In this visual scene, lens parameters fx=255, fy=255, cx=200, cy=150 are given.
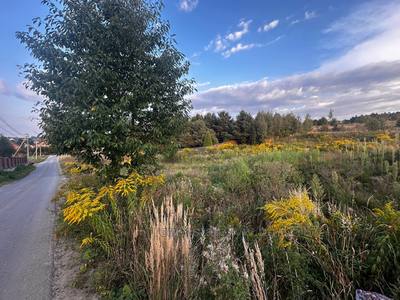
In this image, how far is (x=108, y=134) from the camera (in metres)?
4.90

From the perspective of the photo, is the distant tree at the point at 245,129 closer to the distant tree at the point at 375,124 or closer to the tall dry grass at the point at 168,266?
the distant tree at the point at 375,124

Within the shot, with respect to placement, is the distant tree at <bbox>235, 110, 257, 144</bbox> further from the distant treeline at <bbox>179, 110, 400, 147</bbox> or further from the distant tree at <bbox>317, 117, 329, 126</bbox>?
the distant tree at <bbox>317, 117, 329, 126</bbox>

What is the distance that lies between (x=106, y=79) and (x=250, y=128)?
40.5 m

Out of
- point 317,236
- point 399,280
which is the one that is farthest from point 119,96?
point 399,280

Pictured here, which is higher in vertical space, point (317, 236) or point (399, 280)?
point (317, 236)

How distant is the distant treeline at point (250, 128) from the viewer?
138 ft

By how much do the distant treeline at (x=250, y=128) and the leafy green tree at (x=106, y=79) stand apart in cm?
3223

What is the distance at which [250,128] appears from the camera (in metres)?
44.0

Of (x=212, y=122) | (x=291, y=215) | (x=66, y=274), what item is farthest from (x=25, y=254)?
(x=212, y=122)

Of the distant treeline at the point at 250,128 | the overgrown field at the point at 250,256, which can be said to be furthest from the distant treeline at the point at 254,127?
the overgrown field at the point at 250,256

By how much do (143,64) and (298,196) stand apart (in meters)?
4.11

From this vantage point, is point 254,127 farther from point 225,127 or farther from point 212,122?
point 212,122

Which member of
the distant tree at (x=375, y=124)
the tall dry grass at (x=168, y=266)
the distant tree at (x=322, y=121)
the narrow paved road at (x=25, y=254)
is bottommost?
the narrow paved road at (x=25, y=254)

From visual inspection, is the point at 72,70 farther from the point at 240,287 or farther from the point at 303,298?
the point at 303,298
